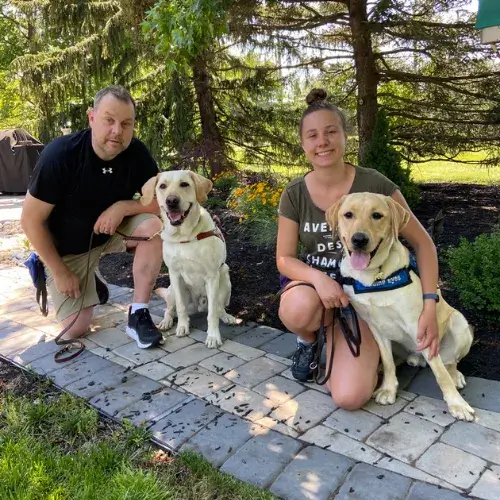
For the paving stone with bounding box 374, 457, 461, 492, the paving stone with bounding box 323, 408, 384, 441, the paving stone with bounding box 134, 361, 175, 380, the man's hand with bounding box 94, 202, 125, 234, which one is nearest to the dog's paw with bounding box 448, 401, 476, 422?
the paving stone with bounding box 323, 408, 384, 441

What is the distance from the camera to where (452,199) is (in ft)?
25.3

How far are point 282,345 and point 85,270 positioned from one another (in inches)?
69.4

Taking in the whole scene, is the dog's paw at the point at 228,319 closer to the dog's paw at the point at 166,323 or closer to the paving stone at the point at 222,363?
the dog's paw at the point at 166,323

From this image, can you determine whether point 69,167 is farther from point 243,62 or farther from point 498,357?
point 243,62

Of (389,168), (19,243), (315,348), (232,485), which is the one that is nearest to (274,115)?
(389,168)

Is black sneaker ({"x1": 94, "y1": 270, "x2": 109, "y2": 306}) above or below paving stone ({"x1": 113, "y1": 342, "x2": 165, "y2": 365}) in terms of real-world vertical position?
above

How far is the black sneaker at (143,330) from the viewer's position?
11.0 feet

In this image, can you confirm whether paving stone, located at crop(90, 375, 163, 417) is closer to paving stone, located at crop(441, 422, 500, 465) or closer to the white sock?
the white sock

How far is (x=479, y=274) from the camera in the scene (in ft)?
11.0

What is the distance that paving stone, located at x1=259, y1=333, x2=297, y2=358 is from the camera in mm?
3207

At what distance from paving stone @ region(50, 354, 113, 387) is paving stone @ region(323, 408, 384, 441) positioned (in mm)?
1598

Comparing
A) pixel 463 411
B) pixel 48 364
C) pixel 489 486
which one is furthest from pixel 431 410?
pixel 48 364

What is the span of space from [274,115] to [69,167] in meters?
7.10

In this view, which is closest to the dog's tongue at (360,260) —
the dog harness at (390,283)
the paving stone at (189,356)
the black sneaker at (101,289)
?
the dog harness at (390,283)
